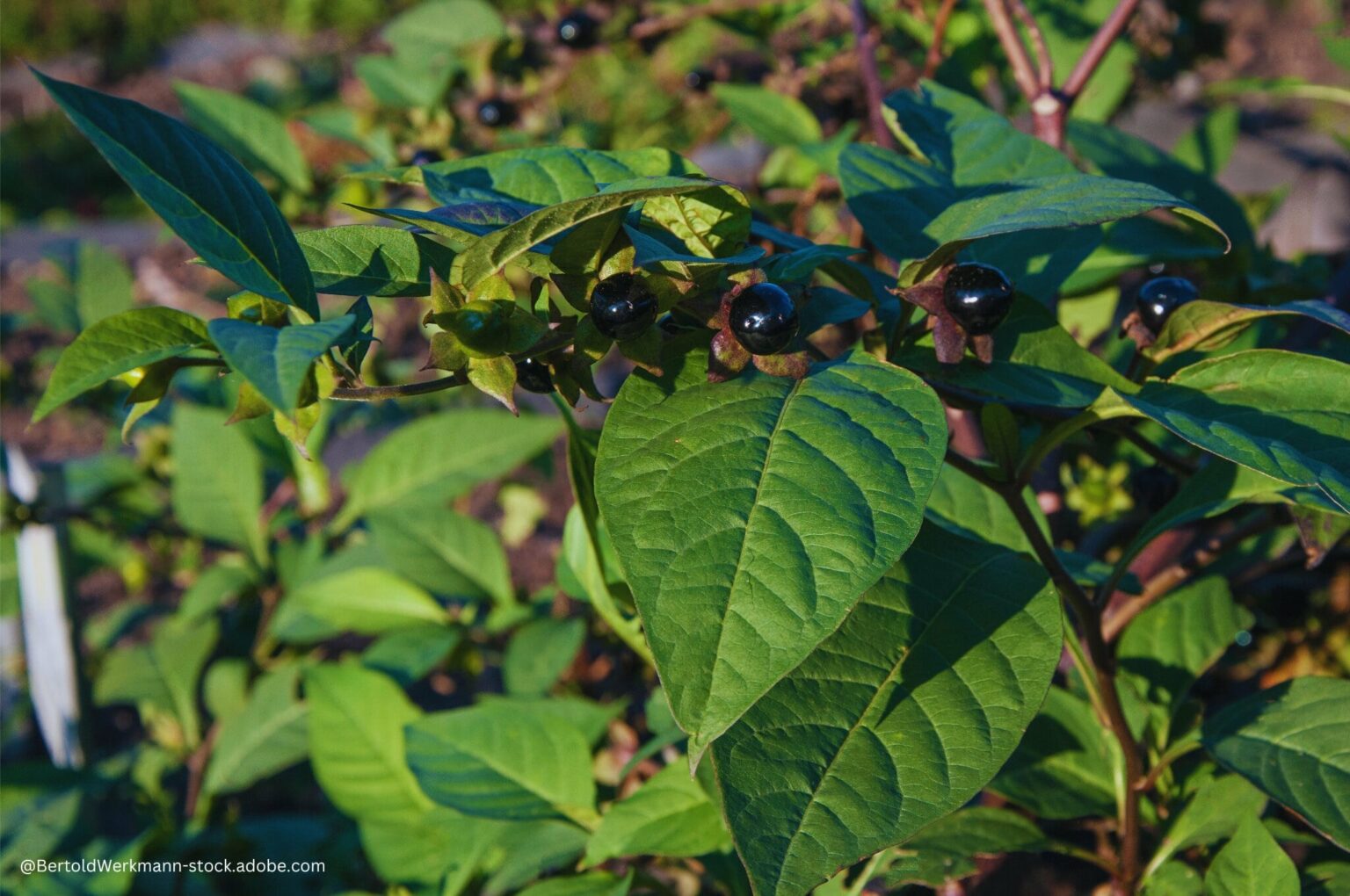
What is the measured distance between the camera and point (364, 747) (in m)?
1.22

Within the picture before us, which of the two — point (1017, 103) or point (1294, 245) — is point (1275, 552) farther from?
point (1294, 245)

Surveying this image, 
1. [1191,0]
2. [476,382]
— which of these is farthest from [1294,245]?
[476,382]

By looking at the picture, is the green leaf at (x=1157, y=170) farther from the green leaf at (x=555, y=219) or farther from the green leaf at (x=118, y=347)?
the green leaf at (x=118, y=347)

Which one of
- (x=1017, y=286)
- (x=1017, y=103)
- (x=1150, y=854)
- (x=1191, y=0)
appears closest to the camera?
(x=1017, y=286)

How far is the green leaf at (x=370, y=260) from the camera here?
0.59 meters

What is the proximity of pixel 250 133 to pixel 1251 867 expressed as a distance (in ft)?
4.95

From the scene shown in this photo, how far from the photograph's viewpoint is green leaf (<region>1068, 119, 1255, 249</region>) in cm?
106

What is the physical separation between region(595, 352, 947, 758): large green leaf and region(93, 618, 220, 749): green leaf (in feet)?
4.52

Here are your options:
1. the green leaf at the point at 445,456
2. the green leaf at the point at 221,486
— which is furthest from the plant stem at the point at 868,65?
the green leaf at the point at 221,486

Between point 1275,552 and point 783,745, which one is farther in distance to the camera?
point 1275,552

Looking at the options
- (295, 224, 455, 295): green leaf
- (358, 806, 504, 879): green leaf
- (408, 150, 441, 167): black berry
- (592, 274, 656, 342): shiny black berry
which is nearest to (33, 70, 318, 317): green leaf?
(295, 224, 455, 295): green leaf

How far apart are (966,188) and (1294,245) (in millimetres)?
1839

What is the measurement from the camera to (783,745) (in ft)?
1.88

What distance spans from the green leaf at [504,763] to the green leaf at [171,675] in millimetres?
807
